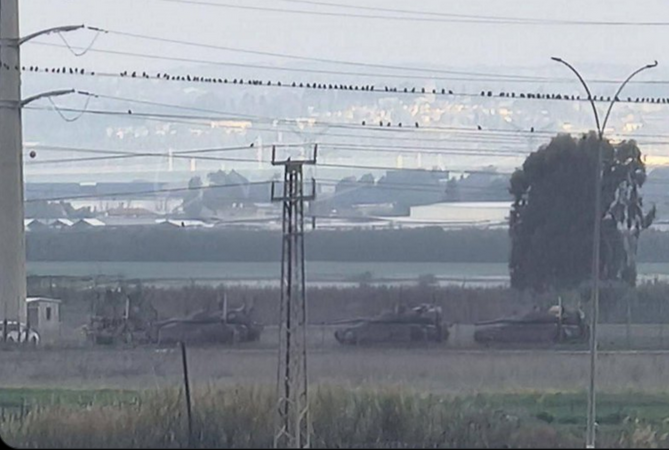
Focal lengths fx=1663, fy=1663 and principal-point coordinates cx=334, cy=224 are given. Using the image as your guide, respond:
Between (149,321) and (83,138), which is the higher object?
(83,138)

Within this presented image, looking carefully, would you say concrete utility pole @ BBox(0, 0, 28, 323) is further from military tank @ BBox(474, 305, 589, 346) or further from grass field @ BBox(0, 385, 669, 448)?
grass field @ BBox(0, 385, 669, 448)

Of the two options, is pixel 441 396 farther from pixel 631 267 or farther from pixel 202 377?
pixel 631 267

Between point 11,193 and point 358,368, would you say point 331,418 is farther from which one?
point 11,193

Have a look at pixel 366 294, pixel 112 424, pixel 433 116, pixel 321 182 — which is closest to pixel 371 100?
pixel 433 116

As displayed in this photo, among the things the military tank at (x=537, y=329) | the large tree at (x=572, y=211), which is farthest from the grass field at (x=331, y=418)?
the large tree at (x=572, y=211)

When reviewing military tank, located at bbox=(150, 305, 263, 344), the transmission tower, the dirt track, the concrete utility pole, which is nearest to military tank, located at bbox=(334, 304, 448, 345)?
military tank, located at bbox=(150, 305, 263, 344)

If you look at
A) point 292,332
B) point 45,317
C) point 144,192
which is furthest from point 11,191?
point 292,332
